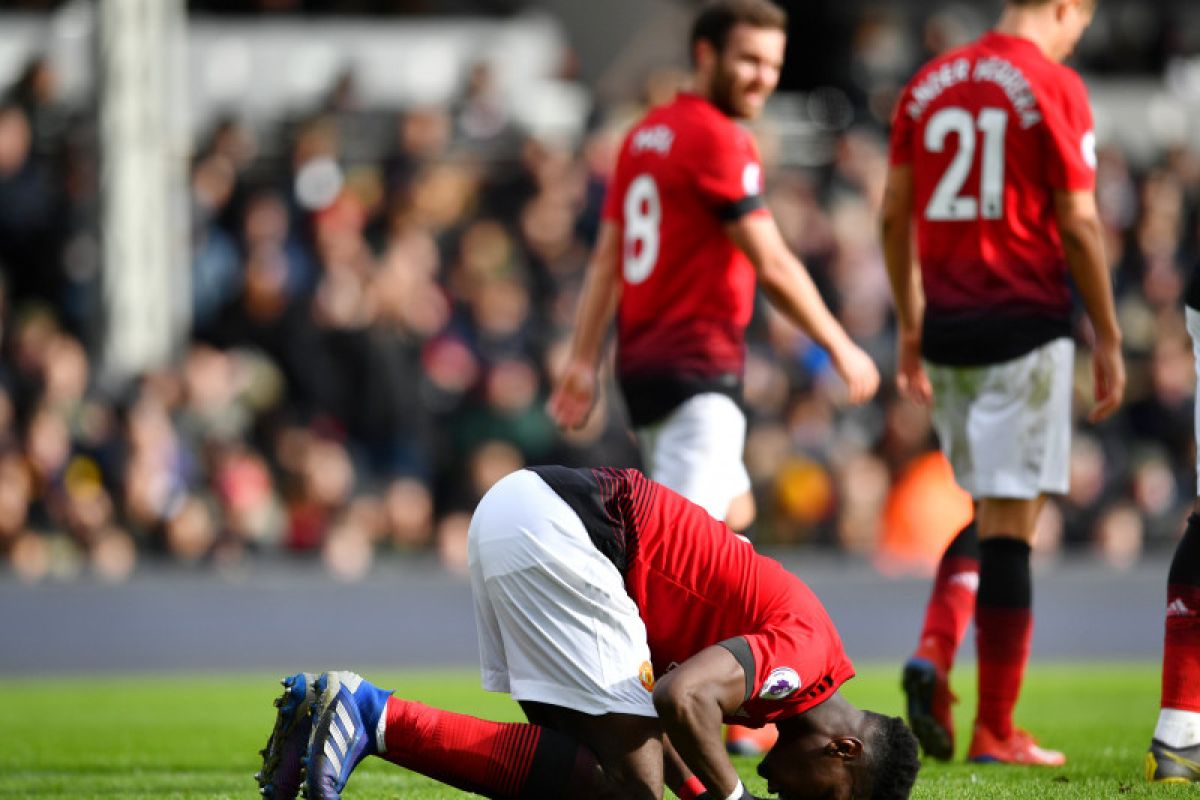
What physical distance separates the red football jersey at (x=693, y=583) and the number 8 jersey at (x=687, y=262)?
1.86 meters

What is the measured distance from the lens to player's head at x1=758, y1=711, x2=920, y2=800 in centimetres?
505

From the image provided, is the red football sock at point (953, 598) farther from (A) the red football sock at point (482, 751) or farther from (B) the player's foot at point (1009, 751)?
(A) the red football sock at point (482, 751)

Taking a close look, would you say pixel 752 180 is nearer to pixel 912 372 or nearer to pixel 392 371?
pixel 912 372

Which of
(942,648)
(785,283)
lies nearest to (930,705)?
(942,648)

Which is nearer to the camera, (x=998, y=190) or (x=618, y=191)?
(x=998, y=190)

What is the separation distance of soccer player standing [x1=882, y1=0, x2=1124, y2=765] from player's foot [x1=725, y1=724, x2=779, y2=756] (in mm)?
726

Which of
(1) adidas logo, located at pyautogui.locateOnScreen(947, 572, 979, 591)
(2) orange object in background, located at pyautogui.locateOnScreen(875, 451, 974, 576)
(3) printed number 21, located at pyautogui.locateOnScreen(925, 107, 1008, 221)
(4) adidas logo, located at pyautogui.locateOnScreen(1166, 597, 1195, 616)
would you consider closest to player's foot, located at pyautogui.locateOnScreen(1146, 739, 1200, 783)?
(4) adidas logo, located at pyautogui.locateOnScreen(1166, 597, 1195, 616)

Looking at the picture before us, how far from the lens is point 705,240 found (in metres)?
7.00

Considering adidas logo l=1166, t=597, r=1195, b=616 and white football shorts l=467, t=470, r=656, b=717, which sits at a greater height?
white football shorts l=467, t=470, r=656, b=717

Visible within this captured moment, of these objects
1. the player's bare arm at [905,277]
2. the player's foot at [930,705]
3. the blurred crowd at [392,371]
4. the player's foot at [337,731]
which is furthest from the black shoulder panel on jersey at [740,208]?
the blurred crowd at [392,371]

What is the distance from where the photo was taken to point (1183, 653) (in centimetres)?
598

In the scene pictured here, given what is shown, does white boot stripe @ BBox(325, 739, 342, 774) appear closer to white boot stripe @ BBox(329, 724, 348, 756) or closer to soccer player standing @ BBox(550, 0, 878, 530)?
white boot stripe @ BBox(329, 724, 348, 756)

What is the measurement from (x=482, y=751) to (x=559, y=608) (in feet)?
1.44

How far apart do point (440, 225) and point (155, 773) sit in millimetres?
8692
